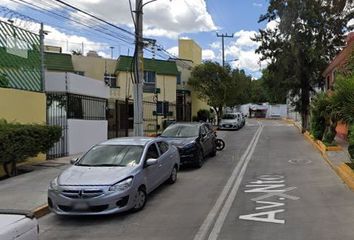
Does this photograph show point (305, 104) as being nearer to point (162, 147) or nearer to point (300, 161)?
point (300, 161)

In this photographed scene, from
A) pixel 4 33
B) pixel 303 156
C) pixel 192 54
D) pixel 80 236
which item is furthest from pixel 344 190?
pixel 192 54

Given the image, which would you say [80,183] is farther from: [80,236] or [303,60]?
[303,60]

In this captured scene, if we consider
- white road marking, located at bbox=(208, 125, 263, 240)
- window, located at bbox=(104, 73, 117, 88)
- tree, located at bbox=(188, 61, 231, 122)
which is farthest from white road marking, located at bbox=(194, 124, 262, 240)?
tree, located at bbox=(188, 61, 231, 122)

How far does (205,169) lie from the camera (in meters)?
17.0

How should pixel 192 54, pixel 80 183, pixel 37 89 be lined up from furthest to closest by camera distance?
pixel 192 54, pixel 37 89, pixel 80 183

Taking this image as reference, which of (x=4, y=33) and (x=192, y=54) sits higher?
(x=192, y=54)

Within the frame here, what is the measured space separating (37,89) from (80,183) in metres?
9.82

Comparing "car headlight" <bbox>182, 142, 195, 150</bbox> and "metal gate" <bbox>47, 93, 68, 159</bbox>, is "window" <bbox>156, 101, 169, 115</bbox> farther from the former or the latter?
"car headlight" <bbox>182, 142, 195, 150</bbox>

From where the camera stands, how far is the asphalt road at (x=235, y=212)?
829cm

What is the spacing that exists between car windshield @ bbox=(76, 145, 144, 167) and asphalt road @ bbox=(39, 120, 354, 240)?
1064mm

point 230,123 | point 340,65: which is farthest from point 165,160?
point 230,123

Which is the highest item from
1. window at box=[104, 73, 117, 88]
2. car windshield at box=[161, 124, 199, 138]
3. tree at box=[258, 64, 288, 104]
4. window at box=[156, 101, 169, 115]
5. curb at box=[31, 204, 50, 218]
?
window at box=[104, 73, 117, 88]

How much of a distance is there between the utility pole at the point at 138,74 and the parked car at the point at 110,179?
256 inches

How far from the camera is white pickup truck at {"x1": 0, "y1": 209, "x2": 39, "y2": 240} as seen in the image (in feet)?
14.4
